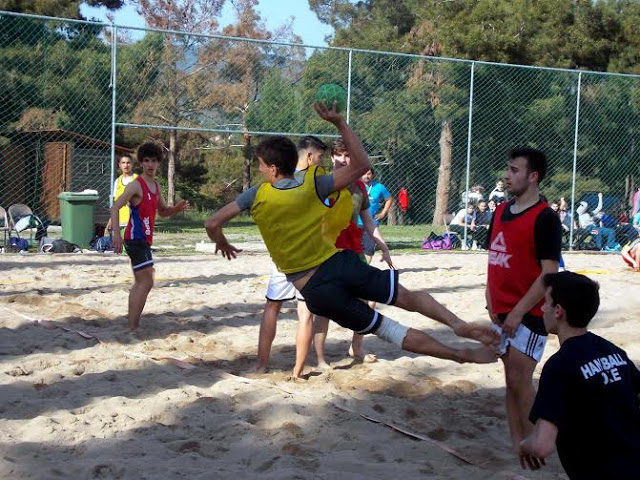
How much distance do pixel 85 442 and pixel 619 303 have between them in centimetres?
732

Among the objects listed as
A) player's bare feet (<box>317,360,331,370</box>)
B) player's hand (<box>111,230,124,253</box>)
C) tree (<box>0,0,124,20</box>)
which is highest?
tree (<box>0,0,124,20</box>)

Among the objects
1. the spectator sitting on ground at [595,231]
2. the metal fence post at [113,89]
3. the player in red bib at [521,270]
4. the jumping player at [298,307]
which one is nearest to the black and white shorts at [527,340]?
the player in red bib at [521,270]

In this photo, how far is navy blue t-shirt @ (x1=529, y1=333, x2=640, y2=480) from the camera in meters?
3.15

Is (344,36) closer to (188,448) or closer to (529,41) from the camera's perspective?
(529,41)

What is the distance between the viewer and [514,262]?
190 inches

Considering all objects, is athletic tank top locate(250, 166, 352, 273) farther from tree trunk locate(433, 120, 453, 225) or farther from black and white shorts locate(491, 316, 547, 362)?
tree trunk locate(433, 120, 453, 225)

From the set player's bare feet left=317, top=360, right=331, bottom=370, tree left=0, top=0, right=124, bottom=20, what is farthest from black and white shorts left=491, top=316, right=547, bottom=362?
tree left=0, top=0, right=124, bottom=20

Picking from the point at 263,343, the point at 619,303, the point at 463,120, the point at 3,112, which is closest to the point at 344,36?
the point at 463,120

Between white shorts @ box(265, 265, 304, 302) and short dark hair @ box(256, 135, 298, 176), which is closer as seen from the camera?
short dark hair @ box(256, 135, 298, 176)

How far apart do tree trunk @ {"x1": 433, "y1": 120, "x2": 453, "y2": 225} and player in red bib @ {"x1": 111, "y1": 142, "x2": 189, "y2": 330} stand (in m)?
12.3

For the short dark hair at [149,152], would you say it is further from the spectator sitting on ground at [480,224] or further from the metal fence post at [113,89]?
the spectator sitting on ground at [480,224]

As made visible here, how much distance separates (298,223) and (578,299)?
79.5 inches

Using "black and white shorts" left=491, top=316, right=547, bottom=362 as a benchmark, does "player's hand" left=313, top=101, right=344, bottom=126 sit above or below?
above

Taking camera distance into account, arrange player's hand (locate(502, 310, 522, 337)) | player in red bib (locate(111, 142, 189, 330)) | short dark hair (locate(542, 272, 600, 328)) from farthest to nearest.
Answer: player in red bib (locate(111, 142, 189, 330))
player's hand (locate(502, 310, 522, 337))
short dark hair (locate(542, 272, 600, 328))
